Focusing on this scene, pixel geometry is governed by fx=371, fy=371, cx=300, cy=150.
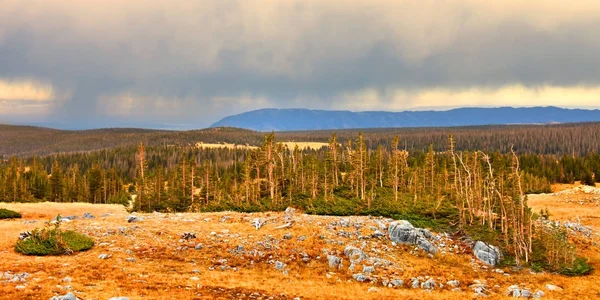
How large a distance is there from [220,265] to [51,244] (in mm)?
12113

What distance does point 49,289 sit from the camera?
18.5 meters

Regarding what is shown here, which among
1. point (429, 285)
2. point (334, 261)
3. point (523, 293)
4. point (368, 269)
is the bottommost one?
point (523, 293)

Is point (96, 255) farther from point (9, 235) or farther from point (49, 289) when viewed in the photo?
point (9, 235)

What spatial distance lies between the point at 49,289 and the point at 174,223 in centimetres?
1721

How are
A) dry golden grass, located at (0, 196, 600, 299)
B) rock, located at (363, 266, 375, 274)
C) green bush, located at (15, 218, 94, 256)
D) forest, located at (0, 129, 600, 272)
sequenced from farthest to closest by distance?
forest, located at (0, 129, 600, 272), rock, located at (363, 266, 375, 274), green bush, located at (15, 218, 94, 256), dry golden grass, located at (0, 196, 600, 299)

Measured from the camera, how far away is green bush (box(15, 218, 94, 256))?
84.5 feet

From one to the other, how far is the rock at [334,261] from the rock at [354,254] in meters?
1.02

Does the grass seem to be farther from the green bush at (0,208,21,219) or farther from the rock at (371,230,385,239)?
the rock at (371,230,385,239)

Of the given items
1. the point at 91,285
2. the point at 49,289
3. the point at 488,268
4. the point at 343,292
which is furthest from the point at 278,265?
the point at 488,268

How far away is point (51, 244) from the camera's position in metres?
26.4

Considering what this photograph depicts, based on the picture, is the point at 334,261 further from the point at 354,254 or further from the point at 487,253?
the point at 487,253

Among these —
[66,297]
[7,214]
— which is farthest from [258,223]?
[7,214]

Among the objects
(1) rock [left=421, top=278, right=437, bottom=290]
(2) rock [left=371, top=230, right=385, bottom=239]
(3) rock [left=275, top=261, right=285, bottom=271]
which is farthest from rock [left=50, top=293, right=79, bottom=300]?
(2) rock [left=371, top=230, right=385, bottom=239]

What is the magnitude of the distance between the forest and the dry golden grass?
7536 millimetres
